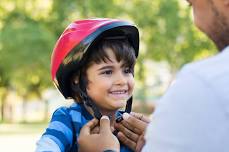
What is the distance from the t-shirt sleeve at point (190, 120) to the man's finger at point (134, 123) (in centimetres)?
128

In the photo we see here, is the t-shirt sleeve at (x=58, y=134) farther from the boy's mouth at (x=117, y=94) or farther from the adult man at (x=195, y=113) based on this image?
the adult man at (x=195, y=113)

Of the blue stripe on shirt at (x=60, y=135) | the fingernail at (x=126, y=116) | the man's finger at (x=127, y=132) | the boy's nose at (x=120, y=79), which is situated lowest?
the blue stripe on shirt at (x=60, y=135)

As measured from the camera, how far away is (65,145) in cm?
276

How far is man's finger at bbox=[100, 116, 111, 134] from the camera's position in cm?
267

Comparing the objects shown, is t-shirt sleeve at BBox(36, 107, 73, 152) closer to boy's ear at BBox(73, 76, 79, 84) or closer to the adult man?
boy's ear at BBox(73, 76, 79, 84)

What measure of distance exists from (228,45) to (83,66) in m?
1.48

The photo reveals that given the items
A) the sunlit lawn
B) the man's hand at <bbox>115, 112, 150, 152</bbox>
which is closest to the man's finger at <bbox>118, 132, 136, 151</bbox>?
the man's hand at <bbox>115, 112, 150, 152</bbox>

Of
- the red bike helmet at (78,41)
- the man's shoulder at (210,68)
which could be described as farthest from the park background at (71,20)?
the man's shoulder at (210,68)

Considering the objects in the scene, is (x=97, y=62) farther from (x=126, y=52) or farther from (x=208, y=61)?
(x=208, y=61)

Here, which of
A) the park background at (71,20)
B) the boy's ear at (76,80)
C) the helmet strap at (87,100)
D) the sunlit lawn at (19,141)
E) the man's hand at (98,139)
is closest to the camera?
the man's hand at (98,139)

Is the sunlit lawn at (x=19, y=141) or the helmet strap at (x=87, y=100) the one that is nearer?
the helmet strap at (x=87, y=100)

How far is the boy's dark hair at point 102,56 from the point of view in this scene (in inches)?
114

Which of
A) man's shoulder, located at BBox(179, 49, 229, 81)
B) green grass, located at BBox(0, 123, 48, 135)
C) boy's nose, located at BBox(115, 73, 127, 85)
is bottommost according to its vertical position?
green grass, located at BBox(0, 123, 48, 135)

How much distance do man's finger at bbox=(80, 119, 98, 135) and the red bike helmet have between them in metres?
0.30
